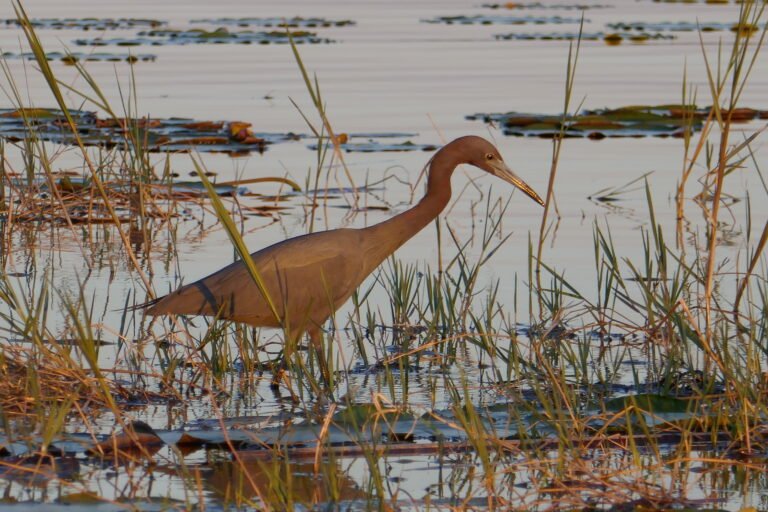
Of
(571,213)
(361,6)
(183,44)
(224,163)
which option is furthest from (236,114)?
(361,6)

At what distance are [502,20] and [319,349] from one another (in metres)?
22.1

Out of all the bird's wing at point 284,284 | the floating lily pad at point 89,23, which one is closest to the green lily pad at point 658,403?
the bird's wing at point 284,284

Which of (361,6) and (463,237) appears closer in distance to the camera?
(463,237)

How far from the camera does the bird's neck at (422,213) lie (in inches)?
251

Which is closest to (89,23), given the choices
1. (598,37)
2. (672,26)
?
(598,37)

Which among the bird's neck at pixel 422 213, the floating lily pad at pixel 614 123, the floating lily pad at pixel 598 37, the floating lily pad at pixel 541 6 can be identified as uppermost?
Answer: the floating lily pad at pixel 541 6

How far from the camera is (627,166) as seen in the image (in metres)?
10.9

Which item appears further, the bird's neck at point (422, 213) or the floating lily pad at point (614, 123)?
the floating lily pad at point (614, 123)

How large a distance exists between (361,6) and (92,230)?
24.3 m

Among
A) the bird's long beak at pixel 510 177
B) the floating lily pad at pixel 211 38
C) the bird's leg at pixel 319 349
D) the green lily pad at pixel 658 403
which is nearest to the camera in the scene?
the green lily pad at pixel 658 403

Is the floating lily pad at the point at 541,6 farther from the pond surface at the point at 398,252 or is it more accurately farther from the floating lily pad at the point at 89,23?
the floating lily pad at the point at 89,23

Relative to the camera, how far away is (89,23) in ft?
82.8

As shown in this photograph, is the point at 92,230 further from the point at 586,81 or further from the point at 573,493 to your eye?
the point at 586,81

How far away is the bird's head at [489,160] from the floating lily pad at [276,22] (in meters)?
18.6
